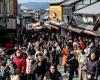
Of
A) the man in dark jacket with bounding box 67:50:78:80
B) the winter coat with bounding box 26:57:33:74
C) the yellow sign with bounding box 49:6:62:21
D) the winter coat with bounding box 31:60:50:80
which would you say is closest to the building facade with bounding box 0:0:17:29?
the yellow sign with bounding box 49:6:62:21

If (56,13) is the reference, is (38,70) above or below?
above

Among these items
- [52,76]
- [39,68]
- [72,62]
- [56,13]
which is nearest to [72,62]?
[72,62]

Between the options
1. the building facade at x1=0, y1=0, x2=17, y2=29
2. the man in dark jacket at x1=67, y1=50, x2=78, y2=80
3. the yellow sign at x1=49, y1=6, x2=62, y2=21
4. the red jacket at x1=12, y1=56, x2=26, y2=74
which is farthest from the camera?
the yellow sign at x1=49, y1=6, x2=62, y2=21

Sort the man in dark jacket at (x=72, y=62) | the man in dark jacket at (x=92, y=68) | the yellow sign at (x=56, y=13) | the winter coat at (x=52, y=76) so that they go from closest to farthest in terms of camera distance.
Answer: the winter coat at (x=52, y=76) < the man in dark jacket at (x=92, y=68) < the man in dark jacket at (x=72, y=62) < the yellow sign at (x=56, y=13)

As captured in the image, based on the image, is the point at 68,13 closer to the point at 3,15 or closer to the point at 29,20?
the point at 3,15

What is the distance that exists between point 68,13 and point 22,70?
37.0 metres

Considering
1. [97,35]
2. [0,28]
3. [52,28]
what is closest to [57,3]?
[52,28]

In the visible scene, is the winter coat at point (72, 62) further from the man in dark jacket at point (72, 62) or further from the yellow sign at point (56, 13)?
the yellow sign at point (56, 13)

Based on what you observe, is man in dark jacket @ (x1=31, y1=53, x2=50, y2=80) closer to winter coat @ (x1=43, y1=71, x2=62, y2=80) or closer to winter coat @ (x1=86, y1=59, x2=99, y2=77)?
winter coat @ (x1=86, y1=59, x2=99, y2=77)

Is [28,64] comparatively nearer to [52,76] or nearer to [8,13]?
[52,76]

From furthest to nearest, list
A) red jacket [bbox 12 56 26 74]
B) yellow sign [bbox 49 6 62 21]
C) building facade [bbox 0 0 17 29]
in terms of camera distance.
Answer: yellow sign [bbox 49 6 62 21] → building facade [bbox 0 0 17 29] → red jacket [bbox 12 56 26 74]

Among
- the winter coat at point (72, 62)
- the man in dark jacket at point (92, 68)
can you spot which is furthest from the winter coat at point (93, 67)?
the winter coat at point (72, 62)

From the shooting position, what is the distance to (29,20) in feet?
293

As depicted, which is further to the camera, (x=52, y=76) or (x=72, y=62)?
(x=72, y=62)
